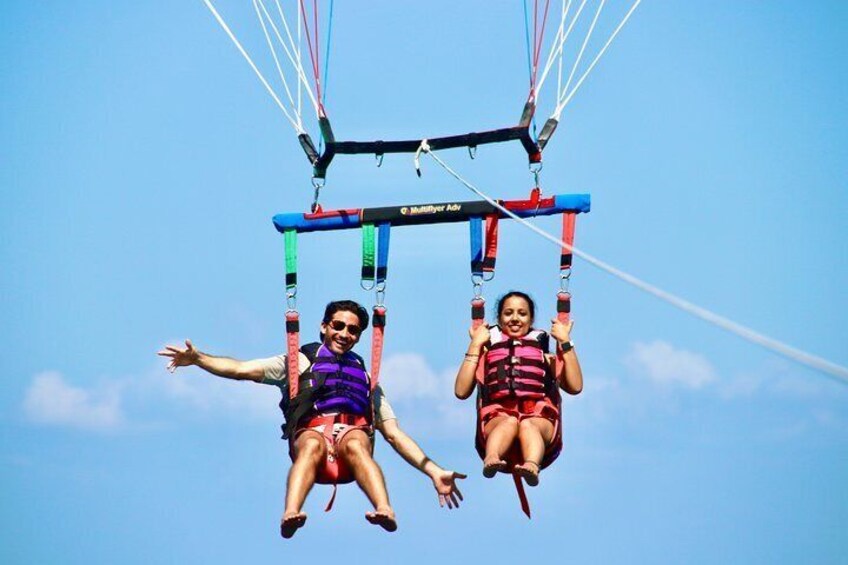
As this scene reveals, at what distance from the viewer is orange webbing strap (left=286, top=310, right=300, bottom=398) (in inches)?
326

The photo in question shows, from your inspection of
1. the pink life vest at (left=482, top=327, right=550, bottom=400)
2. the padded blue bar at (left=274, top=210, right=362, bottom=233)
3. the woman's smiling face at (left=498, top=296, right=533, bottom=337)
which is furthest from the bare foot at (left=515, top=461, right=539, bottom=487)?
the padded blue bar at (left=274, top=210, right=362, bottom=233)

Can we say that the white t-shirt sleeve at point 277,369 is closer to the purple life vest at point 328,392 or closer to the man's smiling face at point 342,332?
the purple life vest at point 328,392

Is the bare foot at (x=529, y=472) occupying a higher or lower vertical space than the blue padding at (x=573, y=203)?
lower

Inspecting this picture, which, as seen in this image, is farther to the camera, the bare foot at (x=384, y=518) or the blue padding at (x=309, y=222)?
the blue padding at (x=309, y=222)

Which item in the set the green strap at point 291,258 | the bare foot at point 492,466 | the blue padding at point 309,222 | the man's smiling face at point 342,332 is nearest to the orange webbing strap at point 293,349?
the green strap at point 291,258

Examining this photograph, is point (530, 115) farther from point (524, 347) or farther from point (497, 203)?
point (524, 347)

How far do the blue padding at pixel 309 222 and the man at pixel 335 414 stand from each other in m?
0.63

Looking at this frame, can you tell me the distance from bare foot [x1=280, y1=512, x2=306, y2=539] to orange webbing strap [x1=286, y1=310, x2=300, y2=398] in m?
1.24

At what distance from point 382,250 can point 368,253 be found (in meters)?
0.11

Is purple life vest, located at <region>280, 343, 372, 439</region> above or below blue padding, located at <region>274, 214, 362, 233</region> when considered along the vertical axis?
below

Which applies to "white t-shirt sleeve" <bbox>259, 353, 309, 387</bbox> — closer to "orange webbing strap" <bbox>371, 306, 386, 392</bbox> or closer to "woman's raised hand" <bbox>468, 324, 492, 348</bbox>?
"orange webbing strap" <bbox>371, 306, 386, 392</bbox>

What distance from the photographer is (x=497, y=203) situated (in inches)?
337

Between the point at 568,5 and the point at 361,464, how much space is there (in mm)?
3995

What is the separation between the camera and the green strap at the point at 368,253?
28.0 feet
